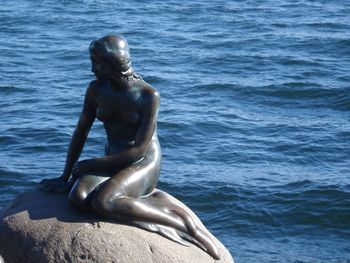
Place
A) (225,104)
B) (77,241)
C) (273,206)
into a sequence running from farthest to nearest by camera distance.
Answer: (225,104) → (273,206) → (77,241)

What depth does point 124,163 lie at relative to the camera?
28.5 feet

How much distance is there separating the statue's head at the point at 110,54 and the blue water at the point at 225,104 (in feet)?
13.4

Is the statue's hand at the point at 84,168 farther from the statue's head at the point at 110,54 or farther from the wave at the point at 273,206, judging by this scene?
the wave at the point at 273,206

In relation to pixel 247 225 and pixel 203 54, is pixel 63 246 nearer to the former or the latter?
pixel 247 225

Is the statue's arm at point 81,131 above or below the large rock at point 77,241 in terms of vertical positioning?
above

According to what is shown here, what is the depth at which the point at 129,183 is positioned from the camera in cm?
856

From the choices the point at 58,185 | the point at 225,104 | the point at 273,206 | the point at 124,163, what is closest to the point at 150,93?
the point at 124,163

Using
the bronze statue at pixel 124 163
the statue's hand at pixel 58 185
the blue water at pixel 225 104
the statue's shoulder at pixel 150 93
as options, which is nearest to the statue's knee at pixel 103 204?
the bronze statue at pixel 124 163

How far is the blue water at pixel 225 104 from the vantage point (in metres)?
13.6

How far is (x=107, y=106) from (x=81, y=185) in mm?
723

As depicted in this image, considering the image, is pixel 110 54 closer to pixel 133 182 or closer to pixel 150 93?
pixel 150 93

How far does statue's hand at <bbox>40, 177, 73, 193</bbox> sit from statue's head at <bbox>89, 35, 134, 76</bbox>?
3.38 feet

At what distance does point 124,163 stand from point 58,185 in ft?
2.15

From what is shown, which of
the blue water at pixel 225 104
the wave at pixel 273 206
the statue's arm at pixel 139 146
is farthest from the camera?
the blue water at pixel 225 104
